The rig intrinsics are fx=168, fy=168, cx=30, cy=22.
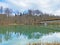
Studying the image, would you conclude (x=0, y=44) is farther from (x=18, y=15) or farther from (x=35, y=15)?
(x=35, y=15)

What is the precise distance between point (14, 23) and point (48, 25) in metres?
5.26

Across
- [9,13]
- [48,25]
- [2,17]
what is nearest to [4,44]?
[48,25]

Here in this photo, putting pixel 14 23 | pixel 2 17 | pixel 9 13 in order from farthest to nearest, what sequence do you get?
pixel 9 13
pixel 2 17
pixel 14 23

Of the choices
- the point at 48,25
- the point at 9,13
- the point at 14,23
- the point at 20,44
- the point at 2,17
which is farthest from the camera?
the point at 9,13

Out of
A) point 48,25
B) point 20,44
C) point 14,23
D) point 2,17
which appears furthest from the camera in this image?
point 2,17

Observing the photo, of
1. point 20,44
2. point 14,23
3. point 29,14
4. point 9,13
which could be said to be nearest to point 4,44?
point 20,44

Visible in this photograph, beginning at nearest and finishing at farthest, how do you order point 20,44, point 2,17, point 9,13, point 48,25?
point 20,44 → point 48,25 → point 2,17 → point 9,13

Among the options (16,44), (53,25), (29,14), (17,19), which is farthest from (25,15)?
(16,44)

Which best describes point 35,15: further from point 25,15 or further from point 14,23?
point 14,23

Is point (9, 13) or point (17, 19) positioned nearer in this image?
point (17, 19)

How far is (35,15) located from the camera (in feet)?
91.2

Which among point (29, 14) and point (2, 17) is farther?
point (29, 14)

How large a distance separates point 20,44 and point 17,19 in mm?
14551

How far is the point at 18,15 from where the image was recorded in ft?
79.0
